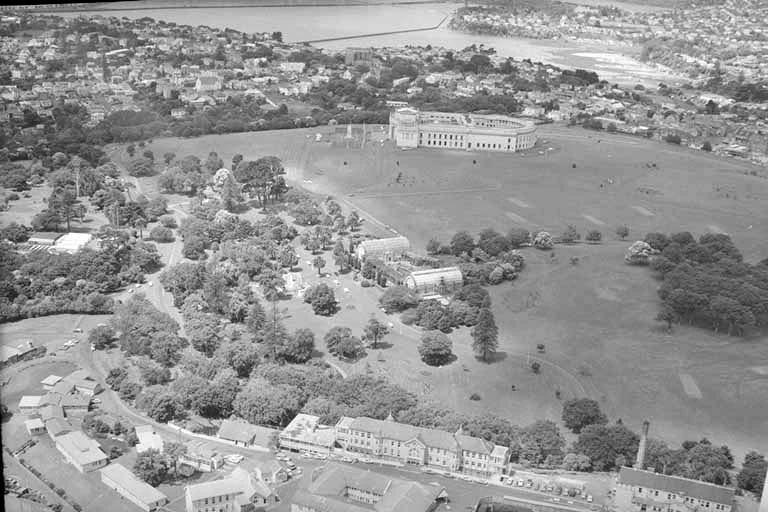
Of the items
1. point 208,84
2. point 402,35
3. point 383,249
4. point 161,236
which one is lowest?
point 161,236

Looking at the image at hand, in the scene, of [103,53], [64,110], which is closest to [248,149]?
[64,110]

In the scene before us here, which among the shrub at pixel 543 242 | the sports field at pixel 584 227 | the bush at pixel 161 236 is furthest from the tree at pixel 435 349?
the bush at pixel 161 236

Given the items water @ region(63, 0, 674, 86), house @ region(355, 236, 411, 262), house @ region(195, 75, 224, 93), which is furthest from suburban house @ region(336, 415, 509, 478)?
house @ region(195, 75, 224, 93)

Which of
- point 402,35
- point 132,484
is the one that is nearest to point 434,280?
point 132,484

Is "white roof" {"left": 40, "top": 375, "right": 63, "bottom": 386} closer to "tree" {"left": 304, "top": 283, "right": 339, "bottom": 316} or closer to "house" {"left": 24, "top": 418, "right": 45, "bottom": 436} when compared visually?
"house" {"left": 24, "top": 418, "right": 45, "bottom": 436}

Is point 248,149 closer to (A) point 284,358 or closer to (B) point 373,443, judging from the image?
(A) point 284,358

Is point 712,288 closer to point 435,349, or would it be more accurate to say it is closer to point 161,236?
point 435,349
